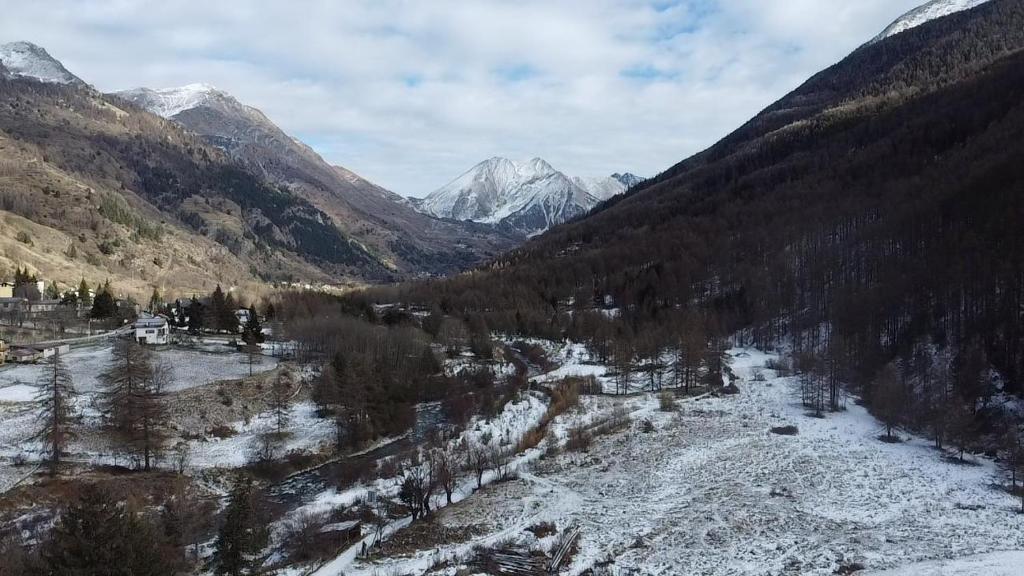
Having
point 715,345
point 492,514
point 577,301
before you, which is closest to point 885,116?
point 577,301

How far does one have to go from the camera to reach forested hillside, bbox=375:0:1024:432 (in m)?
60.2

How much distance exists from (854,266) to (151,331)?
102m

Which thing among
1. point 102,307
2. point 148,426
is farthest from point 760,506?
point 102,307

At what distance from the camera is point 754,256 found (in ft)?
408

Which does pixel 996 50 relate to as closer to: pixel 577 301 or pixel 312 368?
pixel 577 301

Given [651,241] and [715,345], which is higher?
[651,241]

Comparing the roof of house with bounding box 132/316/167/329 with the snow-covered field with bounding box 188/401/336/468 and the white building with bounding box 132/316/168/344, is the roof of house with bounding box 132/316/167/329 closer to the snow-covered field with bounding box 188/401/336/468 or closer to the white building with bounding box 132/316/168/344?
the white building with bounding box 132/316/168/344

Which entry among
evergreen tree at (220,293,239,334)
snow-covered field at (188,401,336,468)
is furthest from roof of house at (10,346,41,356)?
evergreen tree at (220,293,239,334)

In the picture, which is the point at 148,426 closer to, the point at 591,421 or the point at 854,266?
the point at 591,421

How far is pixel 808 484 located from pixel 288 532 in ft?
104

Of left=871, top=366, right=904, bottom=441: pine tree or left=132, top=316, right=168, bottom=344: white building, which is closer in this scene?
left=871, top=366, right=904, bottom=441: pine tree

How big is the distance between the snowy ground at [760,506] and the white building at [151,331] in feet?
217

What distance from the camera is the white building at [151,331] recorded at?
87.3m

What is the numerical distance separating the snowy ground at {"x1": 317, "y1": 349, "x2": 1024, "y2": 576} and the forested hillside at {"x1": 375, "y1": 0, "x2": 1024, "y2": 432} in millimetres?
10126
